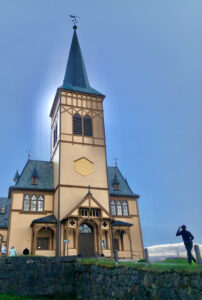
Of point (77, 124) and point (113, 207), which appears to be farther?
point (77, 124)

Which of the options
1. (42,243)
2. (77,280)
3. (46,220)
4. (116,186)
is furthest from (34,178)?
(77,280)

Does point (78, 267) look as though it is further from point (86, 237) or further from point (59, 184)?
point (59, 184)

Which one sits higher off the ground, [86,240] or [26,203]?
[26,203]

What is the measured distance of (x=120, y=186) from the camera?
3619 centimetres

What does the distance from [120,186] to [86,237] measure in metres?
10.3

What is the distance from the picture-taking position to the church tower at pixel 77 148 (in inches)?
1159

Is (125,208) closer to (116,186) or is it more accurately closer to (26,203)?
(116,186)

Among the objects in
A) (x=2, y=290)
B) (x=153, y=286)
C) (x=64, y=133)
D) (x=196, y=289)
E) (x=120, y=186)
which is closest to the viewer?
(x=196, y=289)

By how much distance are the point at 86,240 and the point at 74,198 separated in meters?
4.53

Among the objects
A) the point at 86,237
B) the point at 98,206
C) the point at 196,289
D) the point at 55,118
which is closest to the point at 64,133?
the point at 55,118

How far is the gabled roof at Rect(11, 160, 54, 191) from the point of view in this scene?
1212 inches

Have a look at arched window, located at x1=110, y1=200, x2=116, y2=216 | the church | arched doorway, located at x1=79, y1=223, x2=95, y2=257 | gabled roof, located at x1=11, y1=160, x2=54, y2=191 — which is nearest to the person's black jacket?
the church

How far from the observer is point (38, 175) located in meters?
32.8

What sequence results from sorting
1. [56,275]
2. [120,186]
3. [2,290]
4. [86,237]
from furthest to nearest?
[120,186] < [86,237] < [56,275] < [2,290]
